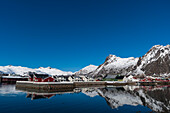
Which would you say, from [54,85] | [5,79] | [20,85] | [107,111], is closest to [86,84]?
[54,85]

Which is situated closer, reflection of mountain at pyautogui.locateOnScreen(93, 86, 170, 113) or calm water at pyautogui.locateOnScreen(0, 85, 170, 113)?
calm water at pyautogui.locateOnScreen(0, 85, 170, 113)

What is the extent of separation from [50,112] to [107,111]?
12.0 meters

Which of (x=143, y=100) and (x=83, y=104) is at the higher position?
(x=83, y=104)

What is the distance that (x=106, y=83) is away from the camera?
114 metres

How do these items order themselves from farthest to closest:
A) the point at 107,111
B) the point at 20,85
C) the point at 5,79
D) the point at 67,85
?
the point at 5,79 → the point at 20,85 → the point at 67,85 → the point at 107,111

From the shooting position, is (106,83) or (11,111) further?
(106,83)

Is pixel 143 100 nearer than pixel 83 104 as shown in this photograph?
No

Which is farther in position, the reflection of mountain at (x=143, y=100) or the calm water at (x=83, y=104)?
the reflection of mountain at (x=143, y=100)

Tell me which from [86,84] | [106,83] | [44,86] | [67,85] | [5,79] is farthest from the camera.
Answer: [5,79]

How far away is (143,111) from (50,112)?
19.7m

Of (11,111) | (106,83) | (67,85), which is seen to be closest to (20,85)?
(67,85)

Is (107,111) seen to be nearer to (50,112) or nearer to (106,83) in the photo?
(50,112)

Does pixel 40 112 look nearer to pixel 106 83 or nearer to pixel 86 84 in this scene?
pixel 86 84

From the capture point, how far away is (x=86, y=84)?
9994cm
